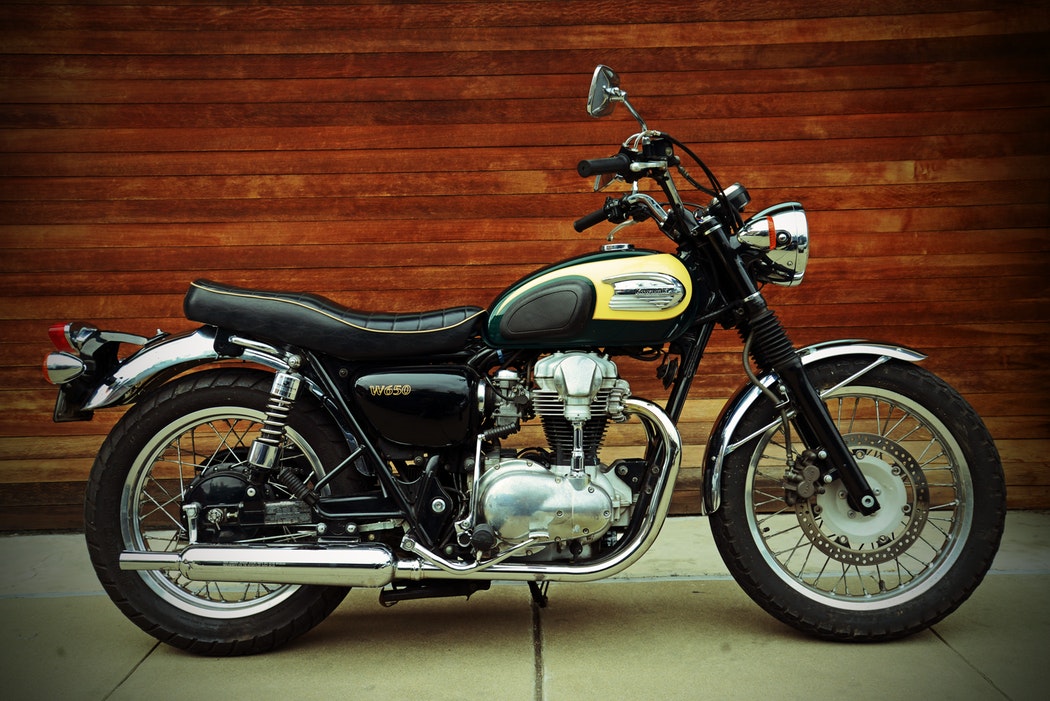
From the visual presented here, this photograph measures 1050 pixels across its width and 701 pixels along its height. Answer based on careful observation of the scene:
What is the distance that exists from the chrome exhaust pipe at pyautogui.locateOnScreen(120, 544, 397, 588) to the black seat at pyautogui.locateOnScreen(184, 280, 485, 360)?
2.01ft

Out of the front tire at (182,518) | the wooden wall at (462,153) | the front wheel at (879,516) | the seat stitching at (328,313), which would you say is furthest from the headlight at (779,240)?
the wooden wall at (462,153)

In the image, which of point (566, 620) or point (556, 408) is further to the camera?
point (566, 620)

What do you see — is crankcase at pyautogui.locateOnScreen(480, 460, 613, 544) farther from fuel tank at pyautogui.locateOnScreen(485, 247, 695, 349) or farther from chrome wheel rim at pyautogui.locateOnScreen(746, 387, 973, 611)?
chrome wheel rim at pyautogui.locateOnScreen(746, 387, 973, 611)

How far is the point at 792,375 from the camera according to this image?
291cm

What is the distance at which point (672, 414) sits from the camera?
9.68ft

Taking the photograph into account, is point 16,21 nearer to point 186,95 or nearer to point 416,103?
point 186,95

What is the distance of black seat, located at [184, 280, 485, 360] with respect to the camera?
285 centimetres

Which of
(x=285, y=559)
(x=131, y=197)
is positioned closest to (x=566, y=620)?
(x=285, y=559)

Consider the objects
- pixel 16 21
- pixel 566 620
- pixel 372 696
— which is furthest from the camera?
pixel 16 21

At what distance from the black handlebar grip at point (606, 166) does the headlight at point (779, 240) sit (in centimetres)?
41

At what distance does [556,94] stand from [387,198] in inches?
38.0

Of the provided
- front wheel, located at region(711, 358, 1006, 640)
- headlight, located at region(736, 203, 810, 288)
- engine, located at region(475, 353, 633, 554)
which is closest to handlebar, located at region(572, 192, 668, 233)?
headlight, located at region(736, 203, 810, 288)

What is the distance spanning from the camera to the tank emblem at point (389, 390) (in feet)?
9.39

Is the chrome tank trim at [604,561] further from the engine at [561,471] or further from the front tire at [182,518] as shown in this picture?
the front tire at [182,518]
